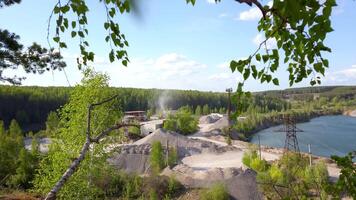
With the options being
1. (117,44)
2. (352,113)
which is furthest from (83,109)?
(352,113)

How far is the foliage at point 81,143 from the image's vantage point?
41.7 feet

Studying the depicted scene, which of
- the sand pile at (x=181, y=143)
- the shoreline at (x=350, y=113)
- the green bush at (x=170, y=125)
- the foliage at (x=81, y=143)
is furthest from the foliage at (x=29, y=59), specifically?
the shoreline at (x=350, y=113)

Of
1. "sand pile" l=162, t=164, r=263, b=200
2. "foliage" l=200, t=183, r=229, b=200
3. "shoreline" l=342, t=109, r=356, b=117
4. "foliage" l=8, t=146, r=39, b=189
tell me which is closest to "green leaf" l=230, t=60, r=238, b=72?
"foliage" l=200, t=183, r=229, b=200

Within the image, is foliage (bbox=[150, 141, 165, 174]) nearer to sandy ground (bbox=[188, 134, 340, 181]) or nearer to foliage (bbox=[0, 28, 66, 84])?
sandy ground (bbox=[188, 134, 340, 181])

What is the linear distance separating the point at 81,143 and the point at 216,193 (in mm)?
5808

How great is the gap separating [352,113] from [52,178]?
107677 millimetres

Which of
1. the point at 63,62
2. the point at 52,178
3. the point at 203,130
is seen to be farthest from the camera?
the point at 203,130

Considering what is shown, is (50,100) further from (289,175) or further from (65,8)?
(65,8)

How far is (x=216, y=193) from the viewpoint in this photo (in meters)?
15.8

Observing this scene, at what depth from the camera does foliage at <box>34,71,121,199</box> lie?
501 inches

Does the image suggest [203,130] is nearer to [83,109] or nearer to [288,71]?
[83,109]

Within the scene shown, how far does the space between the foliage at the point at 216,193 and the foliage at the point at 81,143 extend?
4546 millimetres

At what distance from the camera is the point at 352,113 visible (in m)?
108

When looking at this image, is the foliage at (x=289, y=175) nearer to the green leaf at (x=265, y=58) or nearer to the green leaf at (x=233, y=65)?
the green leaf at (x=265, y=58)
